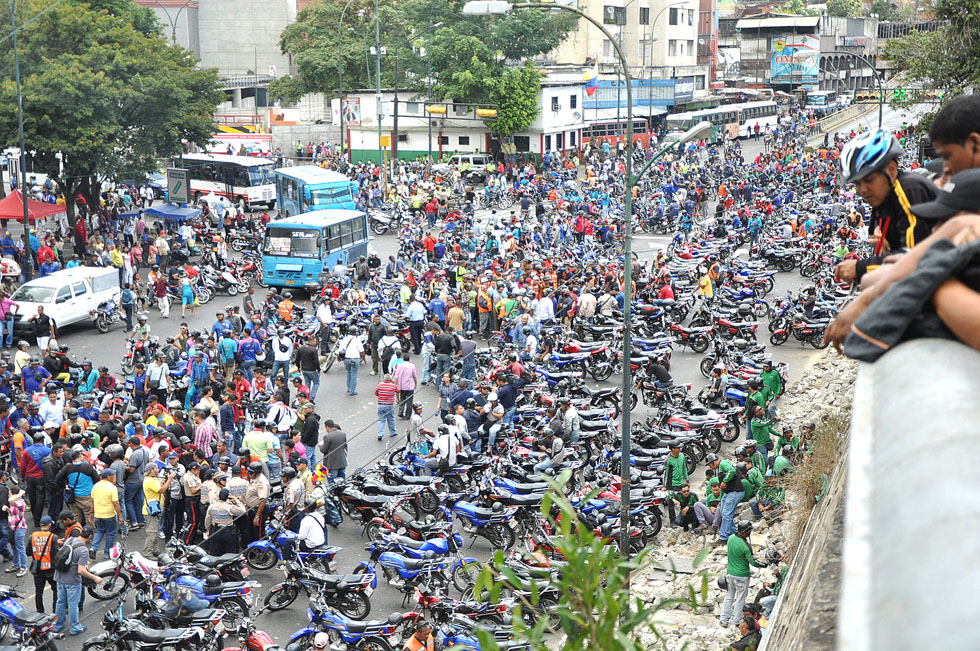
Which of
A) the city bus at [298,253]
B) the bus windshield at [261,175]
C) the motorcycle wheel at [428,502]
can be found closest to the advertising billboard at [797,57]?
the bus windshield at [261,175]

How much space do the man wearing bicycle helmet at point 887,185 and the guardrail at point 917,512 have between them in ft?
6.47

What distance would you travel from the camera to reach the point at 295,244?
2811 centimetres

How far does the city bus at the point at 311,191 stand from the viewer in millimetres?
35406

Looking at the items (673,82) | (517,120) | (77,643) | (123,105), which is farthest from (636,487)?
(673,82)

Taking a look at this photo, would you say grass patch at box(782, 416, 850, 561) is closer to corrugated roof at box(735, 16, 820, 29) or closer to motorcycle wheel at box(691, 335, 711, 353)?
motorcycle wheel at box(691, 335, 711, 353)

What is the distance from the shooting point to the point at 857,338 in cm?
336

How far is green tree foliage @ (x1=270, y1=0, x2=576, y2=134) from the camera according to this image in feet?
173

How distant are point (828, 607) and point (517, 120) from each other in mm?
48055

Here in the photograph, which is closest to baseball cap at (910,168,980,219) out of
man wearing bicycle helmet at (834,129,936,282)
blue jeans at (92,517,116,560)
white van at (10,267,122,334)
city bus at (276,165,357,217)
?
man wearing bicycle helmet at (834,129,936,282)

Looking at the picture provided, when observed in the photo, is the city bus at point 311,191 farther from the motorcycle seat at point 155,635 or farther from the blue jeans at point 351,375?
the motorcycle seat at point 155,635

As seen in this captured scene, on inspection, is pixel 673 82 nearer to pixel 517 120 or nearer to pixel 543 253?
pixel 517 120

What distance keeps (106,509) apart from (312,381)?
256 inches

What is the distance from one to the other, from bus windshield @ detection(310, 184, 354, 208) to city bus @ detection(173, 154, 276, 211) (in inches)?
223

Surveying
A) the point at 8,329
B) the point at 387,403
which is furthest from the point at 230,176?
the point at 387,403
